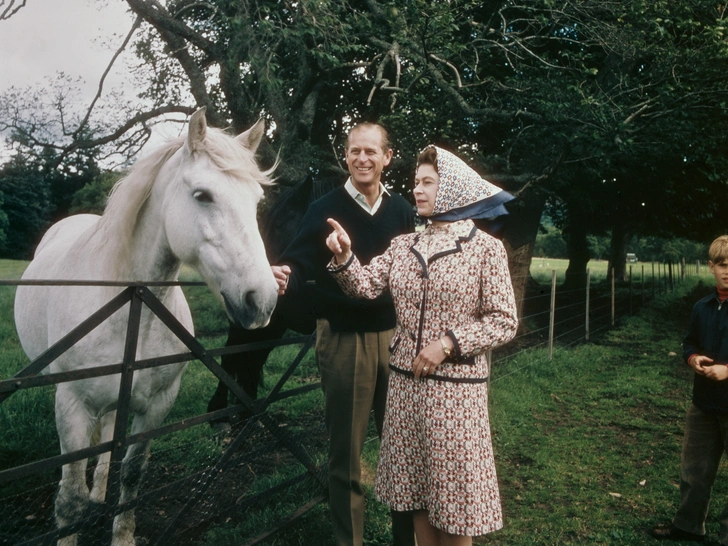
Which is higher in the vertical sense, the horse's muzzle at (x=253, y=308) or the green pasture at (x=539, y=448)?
the horse's muzzle at (x=253, y=308)


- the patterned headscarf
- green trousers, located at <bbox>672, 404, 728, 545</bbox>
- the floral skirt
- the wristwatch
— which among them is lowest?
green trousers, located at <bbox>672, 404, 728, 545</bbox>

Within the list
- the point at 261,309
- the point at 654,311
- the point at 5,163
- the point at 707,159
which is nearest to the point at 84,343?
the point at 261,309

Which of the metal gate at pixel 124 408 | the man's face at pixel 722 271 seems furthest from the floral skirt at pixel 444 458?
the man's face at pixel 722 271

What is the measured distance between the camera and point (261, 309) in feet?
6.98

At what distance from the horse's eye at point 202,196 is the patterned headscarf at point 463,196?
1.05 metres

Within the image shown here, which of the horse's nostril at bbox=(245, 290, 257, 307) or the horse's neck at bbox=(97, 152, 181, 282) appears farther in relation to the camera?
the horse's neck at bbox=(97, 152, 181, 282)

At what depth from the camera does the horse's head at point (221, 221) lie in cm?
215

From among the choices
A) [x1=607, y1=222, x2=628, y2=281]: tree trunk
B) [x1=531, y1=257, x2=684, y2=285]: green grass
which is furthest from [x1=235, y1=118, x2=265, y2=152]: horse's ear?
[x1=607, y1=222, x2=628, y2=281]: tree trunk

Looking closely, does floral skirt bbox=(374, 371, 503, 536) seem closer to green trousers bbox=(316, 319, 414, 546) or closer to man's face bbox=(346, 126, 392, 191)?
green trousers bbox=(316, 319, 414, 546)

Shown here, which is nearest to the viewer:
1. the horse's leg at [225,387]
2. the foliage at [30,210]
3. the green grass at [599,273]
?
the horse's leg at [225,387]

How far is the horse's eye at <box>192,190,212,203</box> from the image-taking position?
234 cm

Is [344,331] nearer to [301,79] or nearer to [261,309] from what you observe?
[261,309]

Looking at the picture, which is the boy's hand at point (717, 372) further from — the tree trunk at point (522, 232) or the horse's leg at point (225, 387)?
the tree trunk at point (522, 232)

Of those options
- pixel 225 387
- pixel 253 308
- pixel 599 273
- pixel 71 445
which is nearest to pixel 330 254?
pixel 253 308
